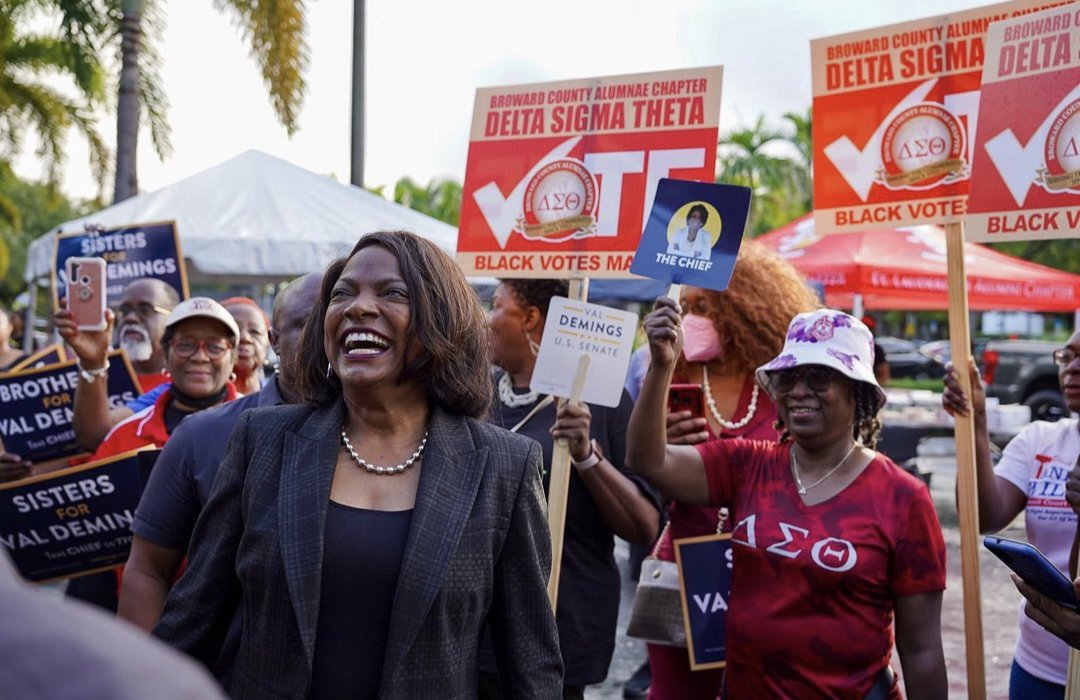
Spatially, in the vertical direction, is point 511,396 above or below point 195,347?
below

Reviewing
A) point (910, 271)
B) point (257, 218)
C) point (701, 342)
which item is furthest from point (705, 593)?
point (910, 271)

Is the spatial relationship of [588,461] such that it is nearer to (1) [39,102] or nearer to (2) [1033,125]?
(2) [1033,125]

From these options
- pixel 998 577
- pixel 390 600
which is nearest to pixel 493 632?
pixel 390 600

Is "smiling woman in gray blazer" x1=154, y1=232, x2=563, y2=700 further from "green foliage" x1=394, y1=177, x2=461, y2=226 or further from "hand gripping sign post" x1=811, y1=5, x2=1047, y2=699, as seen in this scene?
"green foliage" x1=394, y1=177, x2=461, y2=226

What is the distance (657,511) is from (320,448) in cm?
160

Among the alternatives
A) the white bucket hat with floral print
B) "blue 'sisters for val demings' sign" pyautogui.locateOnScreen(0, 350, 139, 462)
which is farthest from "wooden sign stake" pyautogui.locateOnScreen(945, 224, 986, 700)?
"blue 'sisters for val demings' sign" pyautogui.locateOnScreen(0, 350, 139, 462)

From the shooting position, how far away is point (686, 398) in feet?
12.2

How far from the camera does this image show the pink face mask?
3975 mm

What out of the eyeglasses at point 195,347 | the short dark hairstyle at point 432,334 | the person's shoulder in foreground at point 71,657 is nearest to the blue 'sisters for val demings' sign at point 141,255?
the eyeglasses at point 195,347

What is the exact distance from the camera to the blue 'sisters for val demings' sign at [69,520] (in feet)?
11.7

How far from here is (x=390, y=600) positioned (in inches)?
82.6

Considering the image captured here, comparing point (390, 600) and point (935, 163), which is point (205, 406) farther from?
point (935, 163)

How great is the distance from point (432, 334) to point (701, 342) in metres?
1.86

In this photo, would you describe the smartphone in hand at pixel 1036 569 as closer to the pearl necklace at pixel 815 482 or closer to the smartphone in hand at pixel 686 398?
the pearl necklace at pixel 815 482
